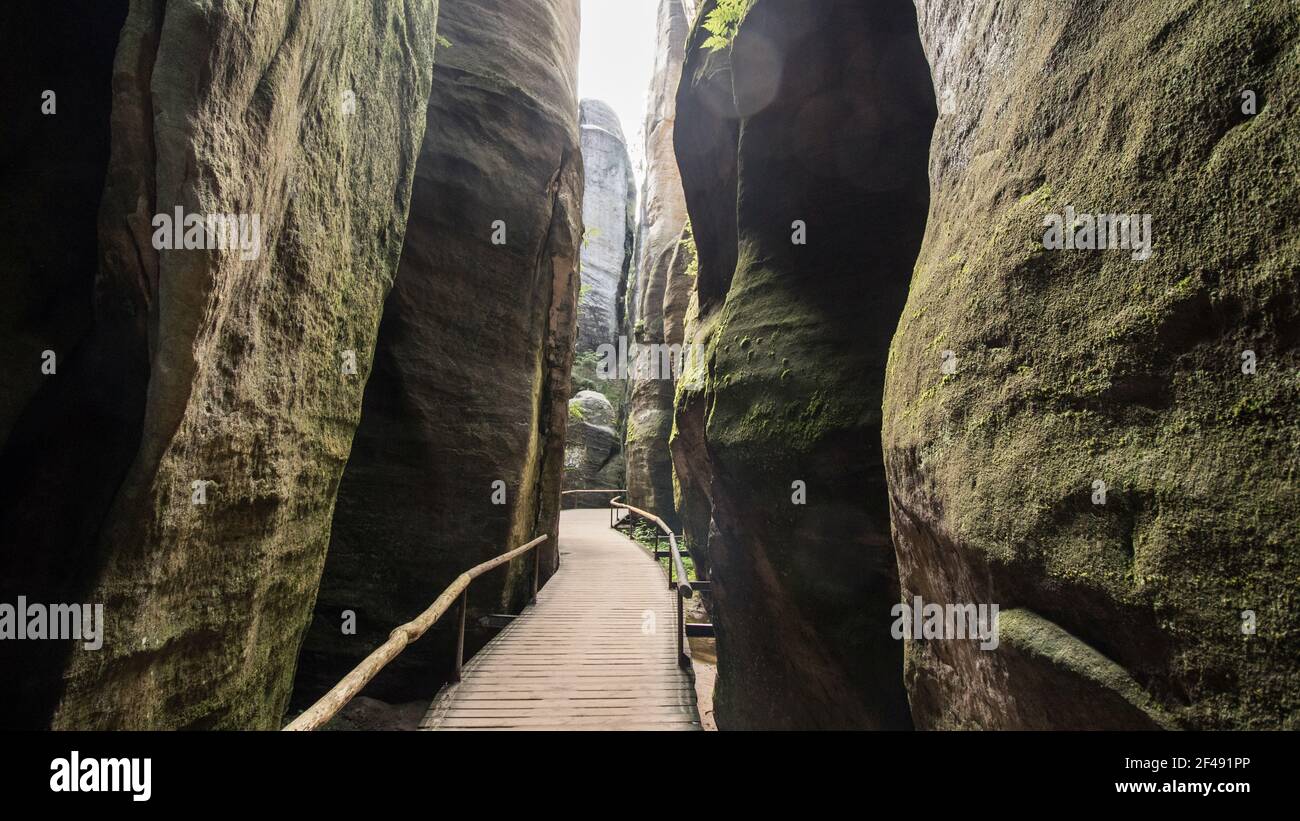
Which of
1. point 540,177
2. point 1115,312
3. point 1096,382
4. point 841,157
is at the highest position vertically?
point 540,177

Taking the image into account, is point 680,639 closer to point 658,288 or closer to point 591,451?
point 658,288

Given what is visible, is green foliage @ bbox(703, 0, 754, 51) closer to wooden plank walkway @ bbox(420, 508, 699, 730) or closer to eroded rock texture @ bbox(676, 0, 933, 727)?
eroded rock texture @ bbox(676, 0, 933, 727)

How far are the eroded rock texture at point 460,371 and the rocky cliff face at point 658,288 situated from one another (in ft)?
34.1

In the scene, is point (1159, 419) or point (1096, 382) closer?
point (1159, 419)

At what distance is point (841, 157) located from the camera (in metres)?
6.32

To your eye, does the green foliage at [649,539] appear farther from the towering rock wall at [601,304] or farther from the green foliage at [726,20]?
the green foliage at [726,20]

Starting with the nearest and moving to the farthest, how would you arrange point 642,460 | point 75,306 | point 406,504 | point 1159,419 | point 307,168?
1. point 1159,419
2. point 75,306
3. point 307,168
4. point 406,504
5. point 642,460

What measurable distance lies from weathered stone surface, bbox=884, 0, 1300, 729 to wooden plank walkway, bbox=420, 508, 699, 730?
335 centimetres

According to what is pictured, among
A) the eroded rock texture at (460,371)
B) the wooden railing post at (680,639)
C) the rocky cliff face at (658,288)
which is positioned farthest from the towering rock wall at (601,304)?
the wooden railing post at (680,639)

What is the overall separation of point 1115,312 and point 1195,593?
92 cm

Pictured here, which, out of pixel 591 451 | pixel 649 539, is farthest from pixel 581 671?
pixel 591 451

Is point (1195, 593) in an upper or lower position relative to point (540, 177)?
lower

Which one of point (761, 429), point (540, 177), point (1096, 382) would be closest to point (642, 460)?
point (540, 177)

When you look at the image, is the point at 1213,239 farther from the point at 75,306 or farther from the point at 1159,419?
the point at 75,306
